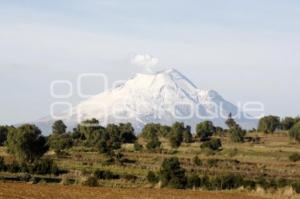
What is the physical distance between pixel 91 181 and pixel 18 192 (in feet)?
33.3

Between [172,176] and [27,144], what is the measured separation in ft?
107

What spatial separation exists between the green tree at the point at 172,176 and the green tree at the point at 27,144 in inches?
1118

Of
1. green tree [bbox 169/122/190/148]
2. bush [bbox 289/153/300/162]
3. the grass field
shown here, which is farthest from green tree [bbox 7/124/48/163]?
green tree [bbox 169/122/190/148]

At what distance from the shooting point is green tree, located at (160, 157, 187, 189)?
154 feet

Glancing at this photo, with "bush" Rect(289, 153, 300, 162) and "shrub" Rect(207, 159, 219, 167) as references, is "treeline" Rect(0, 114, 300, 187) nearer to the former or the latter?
"bush" Rect(289, 153, 300, 162)

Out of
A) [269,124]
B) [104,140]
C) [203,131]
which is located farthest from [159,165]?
[269,124]

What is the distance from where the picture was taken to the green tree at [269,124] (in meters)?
160

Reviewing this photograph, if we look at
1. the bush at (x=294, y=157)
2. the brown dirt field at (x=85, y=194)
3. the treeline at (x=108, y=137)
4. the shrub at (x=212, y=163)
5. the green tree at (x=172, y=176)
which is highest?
the treeline at (x=108, y=137)

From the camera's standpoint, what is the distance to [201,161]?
85938 millimetres

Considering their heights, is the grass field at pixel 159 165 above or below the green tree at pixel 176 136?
below

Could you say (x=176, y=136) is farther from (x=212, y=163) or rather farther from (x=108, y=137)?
(x=212, y=163)

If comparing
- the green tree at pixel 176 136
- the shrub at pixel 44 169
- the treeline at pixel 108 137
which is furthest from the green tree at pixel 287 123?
the shrub at pixel 44 169

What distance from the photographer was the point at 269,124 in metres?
161

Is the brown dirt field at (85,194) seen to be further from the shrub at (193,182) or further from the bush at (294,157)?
the bush at (294,157)
